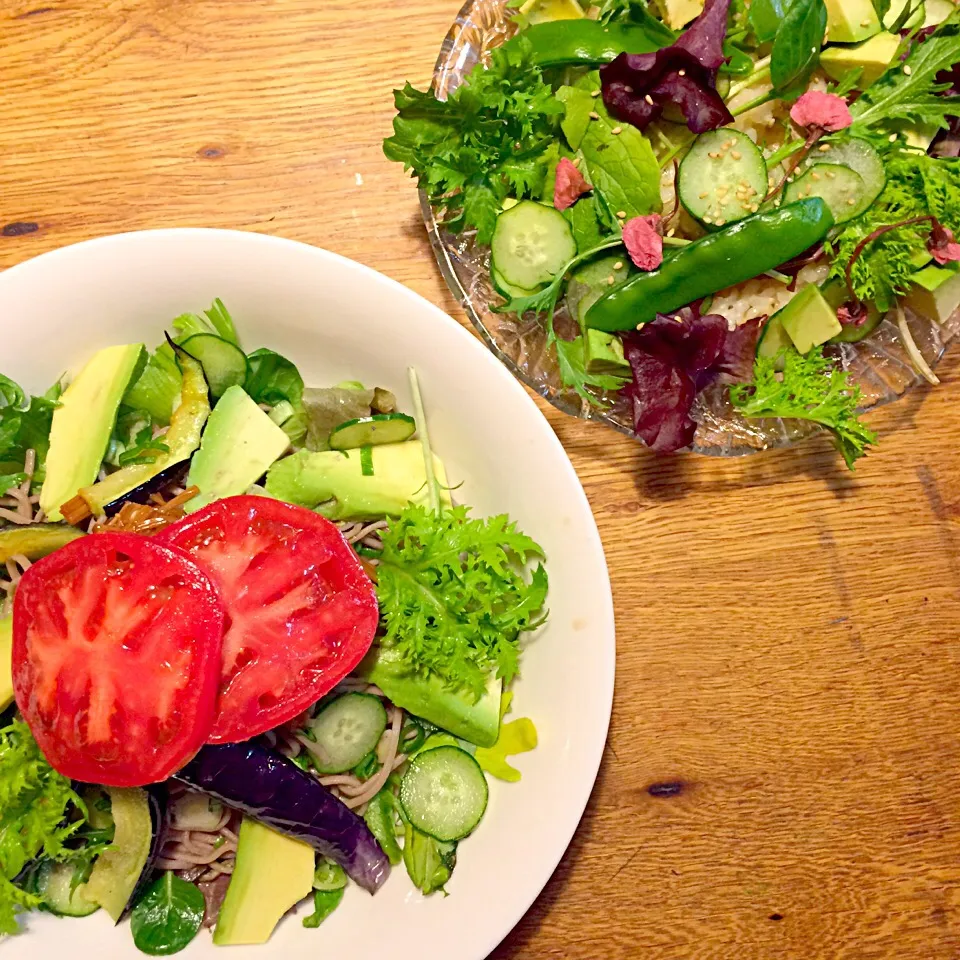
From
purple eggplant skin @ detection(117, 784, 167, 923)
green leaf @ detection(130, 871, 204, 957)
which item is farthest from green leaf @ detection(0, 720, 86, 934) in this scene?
green leaf @ detection(130, 871, 204, 957)

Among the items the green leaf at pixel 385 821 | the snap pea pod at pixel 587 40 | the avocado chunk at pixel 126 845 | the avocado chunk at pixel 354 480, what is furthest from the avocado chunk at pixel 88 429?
the snap pea pod at pixel 587 40

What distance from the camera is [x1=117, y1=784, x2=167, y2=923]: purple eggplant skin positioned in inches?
75.8

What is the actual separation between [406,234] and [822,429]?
124cm

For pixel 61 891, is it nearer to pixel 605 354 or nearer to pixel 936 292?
pixel 605 354

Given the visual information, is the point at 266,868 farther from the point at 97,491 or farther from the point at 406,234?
the point at 406,234

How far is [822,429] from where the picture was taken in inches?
84.5

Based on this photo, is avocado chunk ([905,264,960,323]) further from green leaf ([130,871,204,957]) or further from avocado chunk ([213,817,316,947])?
green leaf ([130,871,204,957])

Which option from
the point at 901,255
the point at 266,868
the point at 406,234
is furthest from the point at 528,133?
the point at 266,868

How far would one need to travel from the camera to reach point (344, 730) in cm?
203

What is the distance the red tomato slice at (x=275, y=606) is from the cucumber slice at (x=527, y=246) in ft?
2.55

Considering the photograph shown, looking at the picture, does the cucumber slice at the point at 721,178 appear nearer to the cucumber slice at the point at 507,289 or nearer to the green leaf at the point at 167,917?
the cucumber slice at the point at 507,289

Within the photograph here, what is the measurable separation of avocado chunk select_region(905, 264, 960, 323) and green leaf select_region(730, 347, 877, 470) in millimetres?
287

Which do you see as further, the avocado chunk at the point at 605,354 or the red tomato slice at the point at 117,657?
the avocado chunk at the point at 605,354

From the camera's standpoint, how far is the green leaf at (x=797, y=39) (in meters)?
2.00
